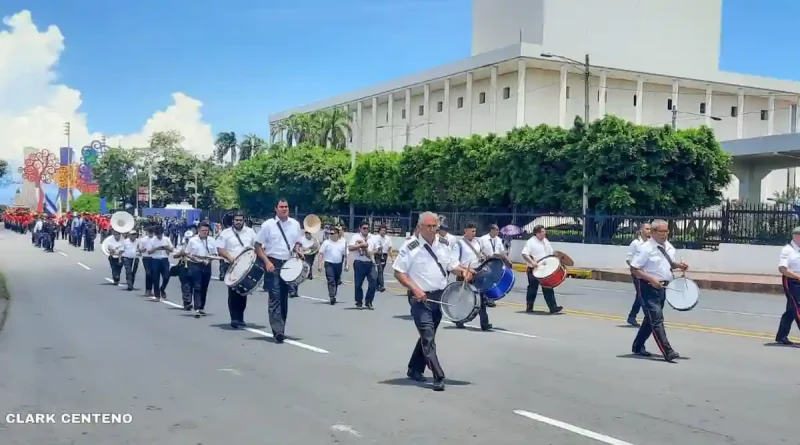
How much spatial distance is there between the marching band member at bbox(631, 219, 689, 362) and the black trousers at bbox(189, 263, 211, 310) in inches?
322

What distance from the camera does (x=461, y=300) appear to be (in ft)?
32.2

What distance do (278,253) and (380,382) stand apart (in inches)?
147

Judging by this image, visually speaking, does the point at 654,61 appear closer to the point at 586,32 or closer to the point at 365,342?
the point at 586,32

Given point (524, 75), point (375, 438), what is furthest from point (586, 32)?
point (375, 438)

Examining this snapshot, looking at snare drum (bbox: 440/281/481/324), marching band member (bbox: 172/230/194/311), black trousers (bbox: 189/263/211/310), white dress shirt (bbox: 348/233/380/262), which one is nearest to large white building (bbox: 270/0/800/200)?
white dress shirt (bbox: 348/233/380/262)

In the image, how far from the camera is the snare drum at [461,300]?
9.77 meters

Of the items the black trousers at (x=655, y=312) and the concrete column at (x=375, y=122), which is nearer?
the black trousers at (x=655, y=312)

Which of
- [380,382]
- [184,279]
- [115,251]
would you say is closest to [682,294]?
[380,382]

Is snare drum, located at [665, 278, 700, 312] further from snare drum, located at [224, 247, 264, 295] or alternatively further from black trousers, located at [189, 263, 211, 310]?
black trousers, located at [189, 263, 211, 310]

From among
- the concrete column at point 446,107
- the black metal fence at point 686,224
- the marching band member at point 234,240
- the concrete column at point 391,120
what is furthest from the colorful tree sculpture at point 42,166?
the marching band member at point 234,240

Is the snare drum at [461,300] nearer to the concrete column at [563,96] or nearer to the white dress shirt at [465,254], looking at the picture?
the white dress shirt at [465,254]

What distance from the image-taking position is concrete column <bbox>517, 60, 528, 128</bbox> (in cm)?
5785

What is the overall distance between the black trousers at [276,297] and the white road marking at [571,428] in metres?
5.18

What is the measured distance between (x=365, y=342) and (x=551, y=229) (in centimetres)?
2623
